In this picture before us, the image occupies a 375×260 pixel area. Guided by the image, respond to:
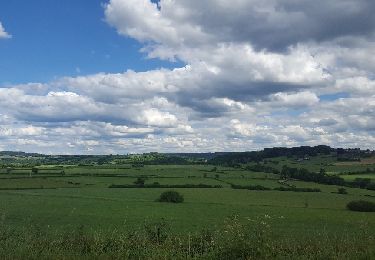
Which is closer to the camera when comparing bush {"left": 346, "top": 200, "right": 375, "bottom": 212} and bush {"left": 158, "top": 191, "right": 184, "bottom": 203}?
bush {"left": 346, "top": 200, "right": 375, "bottom": 212}

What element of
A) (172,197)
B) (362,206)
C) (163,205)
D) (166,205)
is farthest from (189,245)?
(362,206)

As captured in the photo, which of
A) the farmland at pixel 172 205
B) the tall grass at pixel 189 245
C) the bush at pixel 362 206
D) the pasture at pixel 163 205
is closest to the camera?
the tall grass at pixel 189 245

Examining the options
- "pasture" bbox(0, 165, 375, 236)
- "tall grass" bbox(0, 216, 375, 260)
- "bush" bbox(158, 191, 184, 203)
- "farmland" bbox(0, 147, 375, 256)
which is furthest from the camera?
"bush" bbox(158, 191, 184, 203)

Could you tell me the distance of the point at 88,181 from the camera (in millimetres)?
124125

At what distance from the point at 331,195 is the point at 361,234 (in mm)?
91142

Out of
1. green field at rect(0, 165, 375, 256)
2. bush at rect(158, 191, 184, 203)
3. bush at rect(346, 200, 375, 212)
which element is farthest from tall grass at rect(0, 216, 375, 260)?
bush at rect(158, 191, 184, 203)

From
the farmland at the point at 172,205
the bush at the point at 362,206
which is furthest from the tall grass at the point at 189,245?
the bush at the point at 362,206

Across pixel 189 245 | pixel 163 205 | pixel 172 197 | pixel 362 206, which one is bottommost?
pixel 362 206

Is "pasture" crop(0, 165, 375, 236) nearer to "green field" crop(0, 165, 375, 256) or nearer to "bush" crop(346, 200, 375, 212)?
"green field" crop(0, 165, 375, 256)

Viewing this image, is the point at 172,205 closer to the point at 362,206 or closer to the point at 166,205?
the point at 166,205

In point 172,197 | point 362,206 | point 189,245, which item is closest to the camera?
point 189,245

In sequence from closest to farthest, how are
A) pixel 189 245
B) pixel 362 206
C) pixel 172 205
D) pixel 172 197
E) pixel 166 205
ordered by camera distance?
pixel 189 245
pixel 166 205
pixel 172 205
pixel 362 206
pixel 172 197

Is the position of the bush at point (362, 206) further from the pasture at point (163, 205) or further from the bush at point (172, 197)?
the bush at point (172, 197)

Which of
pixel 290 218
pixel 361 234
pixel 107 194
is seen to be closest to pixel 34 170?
pixel 107 194
